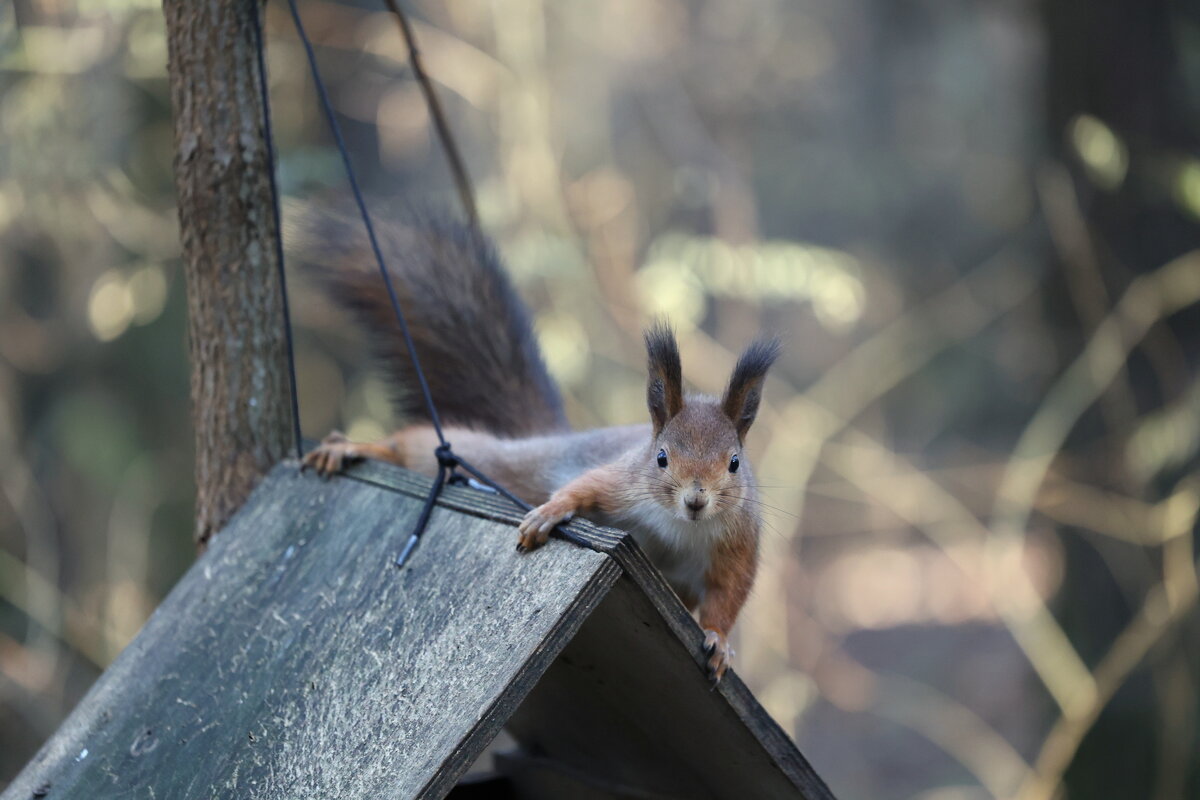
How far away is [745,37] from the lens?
208 inches

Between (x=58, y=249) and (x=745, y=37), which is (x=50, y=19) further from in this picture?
(x=745, y=37)

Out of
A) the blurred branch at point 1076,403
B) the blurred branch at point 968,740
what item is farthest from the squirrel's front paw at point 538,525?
the blurred branch at point 968,740

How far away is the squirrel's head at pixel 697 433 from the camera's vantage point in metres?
1.56

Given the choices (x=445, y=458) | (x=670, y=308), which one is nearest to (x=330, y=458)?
(x=445, y=458)

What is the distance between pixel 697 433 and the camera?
161cm

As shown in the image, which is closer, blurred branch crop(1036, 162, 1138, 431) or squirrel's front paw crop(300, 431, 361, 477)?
squirrel's front paw crop(300, 431, 361, 477)

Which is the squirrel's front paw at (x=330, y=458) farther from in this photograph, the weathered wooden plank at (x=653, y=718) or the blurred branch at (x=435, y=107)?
the blurred branch at (x=435, y=107)

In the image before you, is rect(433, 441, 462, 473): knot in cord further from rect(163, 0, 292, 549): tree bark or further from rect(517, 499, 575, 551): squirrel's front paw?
rect(163, 0, 292, 549): tree bark

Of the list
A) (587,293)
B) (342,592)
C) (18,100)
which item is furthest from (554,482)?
(18,100)

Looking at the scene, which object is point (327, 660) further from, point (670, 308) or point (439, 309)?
point (670, 308)

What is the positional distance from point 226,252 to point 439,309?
42 centimetres

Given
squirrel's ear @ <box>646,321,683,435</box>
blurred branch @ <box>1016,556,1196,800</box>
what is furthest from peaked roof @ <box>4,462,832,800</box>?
blurred branch @ <box>1016,556,1196,800</box>

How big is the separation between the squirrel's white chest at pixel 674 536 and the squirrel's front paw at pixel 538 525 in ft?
0.84

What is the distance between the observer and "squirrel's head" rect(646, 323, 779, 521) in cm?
156
